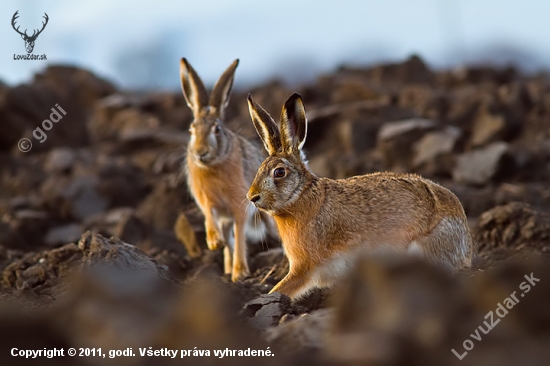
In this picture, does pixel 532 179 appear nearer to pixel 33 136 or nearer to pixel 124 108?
pixel 33 136

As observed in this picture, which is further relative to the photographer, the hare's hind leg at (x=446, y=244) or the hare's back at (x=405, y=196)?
the hare's back at (x=405, y=196)

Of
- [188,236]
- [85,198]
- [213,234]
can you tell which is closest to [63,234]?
[85,198]

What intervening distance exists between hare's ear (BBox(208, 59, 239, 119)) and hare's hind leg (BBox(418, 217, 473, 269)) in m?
3.57

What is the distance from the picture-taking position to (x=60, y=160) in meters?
16.1

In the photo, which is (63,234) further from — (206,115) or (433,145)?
(433,145)

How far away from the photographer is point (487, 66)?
20.3 meters

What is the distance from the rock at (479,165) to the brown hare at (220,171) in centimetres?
390

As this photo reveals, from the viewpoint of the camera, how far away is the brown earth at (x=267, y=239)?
3.08m

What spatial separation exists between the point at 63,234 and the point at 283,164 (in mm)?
5777

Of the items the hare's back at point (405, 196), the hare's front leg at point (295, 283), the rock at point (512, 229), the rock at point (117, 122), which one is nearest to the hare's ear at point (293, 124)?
the hare's back at point (405, 196)

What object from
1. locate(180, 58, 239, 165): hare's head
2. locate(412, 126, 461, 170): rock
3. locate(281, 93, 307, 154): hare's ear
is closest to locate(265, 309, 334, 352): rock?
locate(281, 93, 307, 154): hare's ear

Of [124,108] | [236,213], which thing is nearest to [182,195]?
[236,213]
